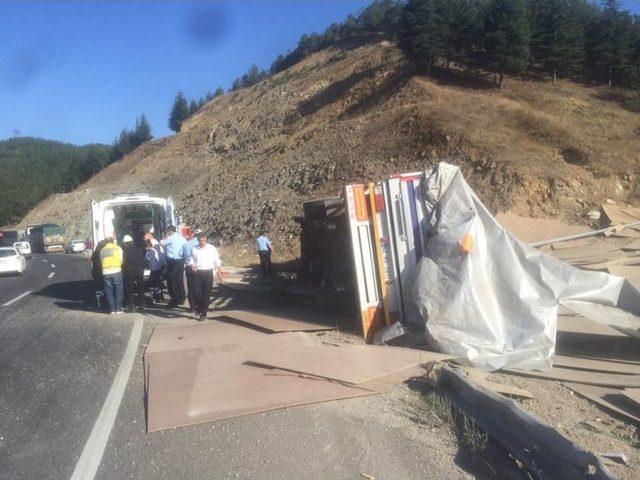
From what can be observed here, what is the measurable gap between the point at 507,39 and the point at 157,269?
84.9 ft

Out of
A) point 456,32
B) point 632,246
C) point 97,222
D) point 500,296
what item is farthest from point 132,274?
point 456,32

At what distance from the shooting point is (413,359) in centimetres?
714

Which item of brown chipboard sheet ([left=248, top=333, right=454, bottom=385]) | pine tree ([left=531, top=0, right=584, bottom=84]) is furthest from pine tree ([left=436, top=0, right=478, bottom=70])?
brown chipboard sheet ([left=248, top=333, right=454, bottom=385])

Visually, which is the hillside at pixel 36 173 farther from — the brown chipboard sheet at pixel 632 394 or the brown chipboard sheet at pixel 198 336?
the brown chipboard sheet at pixel 632 394

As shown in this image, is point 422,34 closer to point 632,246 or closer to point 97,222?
point 97,222

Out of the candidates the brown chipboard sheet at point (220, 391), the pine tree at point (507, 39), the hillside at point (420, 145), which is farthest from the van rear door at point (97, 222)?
the pine tree at point (507, 39)

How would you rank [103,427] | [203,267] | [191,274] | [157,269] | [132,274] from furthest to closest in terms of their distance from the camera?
[157,269] → [132,274] → [191,274] → [203,267] → [103,427]

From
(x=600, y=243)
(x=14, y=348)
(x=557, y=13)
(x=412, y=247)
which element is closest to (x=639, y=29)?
(x=557, y=13)

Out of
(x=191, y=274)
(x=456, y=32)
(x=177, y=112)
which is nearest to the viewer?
(x=191, y=274)

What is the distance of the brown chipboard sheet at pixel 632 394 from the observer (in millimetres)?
5849

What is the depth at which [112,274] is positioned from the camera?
40.3 feet

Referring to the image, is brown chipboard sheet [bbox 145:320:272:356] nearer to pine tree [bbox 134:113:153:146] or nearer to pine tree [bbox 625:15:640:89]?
pine tree [bbox 625:15:640:89]

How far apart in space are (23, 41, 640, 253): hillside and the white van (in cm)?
945

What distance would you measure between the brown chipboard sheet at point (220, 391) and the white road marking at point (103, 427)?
1.06ft
